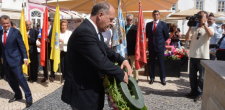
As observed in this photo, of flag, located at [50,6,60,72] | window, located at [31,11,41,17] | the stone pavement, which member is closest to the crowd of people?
the stone pavement

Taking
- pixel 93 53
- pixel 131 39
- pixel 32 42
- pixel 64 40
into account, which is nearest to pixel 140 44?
pixel 131 39

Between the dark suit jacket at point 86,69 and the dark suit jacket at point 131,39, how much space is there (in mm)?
4289

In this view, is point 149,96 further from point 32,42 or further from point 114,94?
point 32,42

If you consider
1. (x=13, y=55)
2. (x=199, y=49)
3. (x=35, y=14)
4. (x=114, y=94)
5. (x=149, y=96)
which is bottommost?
(x=149, y=96)

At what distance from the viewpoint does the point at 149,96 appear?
5176mm

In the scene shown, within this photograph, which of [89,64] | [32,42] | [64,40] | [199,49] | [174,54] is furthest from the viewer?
[174,54]

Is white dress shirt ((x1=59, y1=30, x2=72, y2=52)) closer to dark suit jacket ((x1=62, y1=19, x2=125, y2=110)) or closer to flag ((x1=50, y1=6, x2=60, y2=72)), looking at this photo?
flag ((x1=50, y1=6, x2=60, y2=72))

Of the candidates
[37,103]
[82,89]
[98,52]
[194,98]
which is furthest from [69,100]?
[194,98]

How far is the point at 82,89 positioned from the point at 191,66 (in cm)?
363

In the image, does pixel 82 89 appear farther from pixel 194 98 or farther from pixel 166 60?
pixel 166 60

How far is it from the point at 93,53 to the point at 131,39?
181 inches

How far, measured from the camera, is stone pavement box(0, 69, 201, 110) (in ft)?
14.6

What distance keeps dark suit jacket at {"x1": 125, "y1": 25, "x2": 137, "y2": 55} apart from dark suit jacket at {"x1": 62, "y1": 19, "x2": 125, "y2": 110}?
169 inches

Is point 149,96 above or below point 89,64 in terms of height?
below
